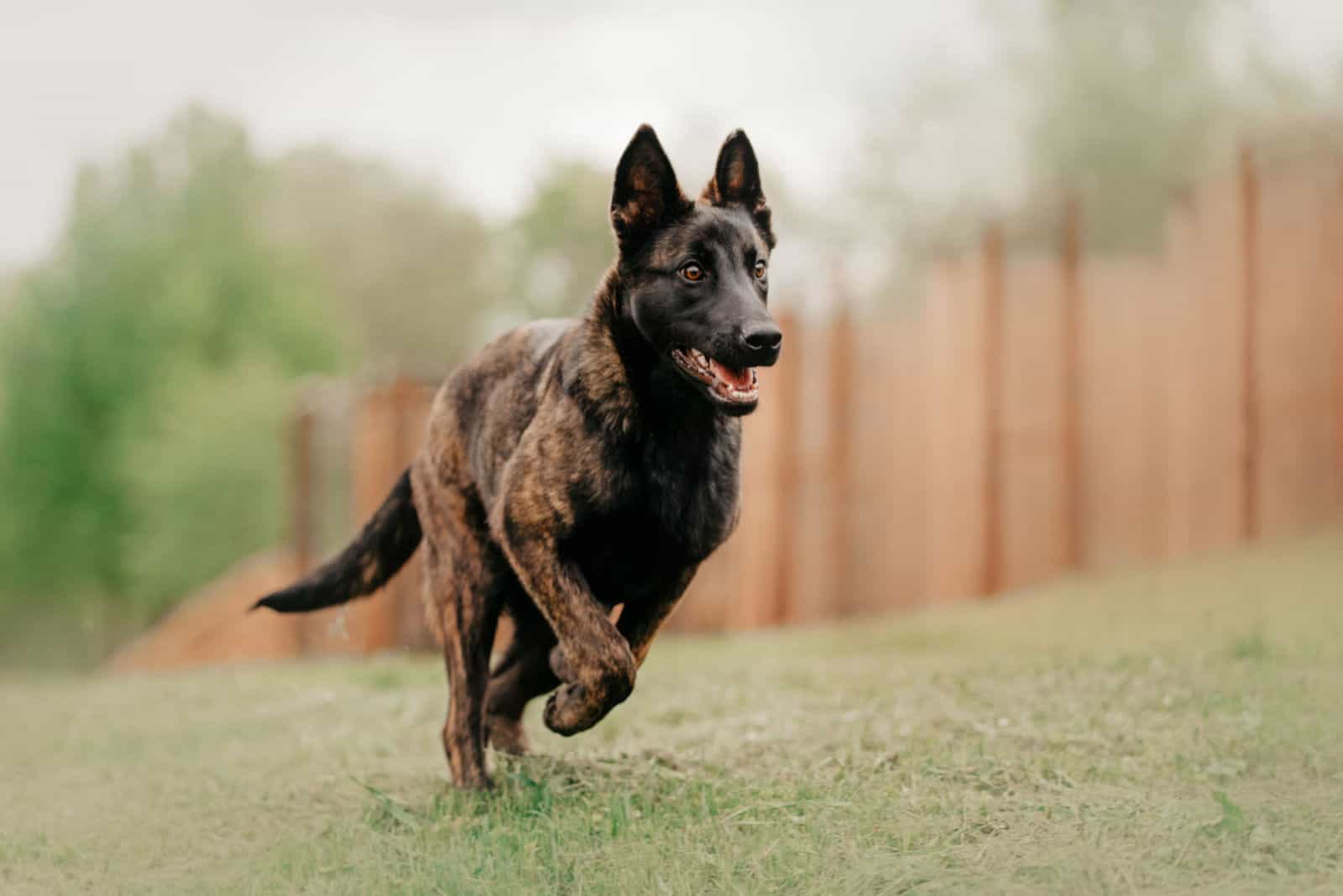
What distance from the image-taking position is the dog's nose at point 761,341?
4.19 meters

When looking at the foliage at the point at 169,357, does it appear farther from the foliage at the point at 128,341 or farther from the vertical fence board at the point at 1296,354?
the vertical fence board at the point at 1296,354

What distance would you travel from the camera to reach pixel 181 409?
26234 mm

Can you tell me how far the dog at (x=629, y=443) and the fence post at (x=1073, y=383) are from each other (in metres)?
6.33

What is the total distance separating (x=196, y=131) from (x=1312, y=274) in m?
26.1

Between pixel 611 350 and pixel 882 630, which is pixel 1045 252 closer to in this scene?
pixel 882 630

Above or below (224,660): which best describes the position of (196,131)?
above

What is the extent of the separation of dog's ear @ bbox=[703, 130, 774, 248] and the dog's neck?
18.3 inches

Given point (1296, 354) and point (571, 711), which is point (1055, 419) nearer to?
point (1296, 354)

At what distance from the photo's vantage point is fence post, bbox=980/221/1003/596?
10852 mm

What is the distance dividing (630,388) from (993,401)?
6.82m

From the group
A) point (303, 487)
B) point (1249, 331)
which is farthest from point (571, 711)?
point (303, 487)

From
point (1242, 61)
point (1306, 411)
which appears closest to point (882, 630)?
point (1306, 411)

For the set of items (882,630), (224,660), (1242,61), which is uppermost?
(1242,61)

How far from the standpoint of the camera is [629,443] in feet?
14.9
